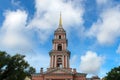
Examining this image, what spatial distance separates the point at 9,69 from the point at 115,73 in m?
19.5

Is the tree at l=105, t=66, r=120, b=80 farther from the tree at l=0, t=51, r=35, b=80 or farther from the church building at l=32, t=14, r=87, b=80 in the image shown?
the church building at l=32, t=14, r=87, b=80

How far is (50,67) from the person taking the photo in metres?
70.9

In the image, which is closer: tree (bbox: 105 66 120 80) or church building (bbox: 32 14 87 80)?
tree (bbox: 105 66 120 80)

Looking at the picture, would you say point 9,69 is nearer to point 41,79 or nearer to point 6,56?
point 6,56

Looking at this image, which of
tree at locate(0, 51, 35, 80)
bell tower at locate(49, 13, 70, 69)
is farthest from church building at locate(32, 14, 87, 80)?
tree at locate(0, 51, 35, 80)

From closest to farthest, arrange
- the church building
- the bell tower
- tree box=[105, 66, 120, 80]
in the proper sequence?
tree box=[105, 66, 120, 80] → the church building → the bell tower

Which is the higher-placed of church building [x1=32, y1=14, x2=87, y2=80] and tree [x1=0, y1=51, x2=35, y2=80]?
church building [x1=32, y1=14, x2=87, y2=80]

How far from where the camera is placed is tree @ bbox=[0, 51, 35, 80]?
116 ft

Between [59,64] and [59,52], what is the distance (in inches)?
125

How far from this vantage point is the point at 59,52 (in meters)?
72.2

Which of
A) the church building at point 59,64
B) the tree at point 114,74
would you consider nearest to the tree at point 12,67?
the tree at point 114,74

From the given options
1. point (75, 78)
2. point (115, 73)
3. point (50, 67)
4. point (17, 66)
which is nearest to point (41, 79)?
point (50, 67)

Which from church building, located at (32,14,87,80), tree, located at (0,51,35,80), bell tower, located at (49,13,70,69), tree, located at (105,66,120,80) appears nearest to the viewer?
tree, located at (0,51,35,80)

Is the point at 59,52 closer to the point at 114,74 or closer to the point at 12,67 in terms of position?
the point at 114,74
